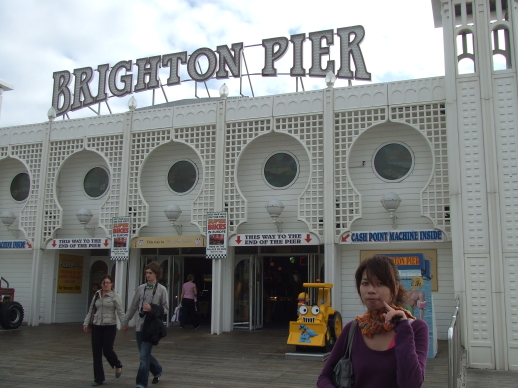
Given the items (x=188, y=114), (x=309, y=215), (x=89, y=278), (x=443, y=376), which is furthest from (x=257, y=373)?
(x=89, y=278)

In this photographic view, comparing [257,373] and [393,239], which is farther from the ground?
[393,239]

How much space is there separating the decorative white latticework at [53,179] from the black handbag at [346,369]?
15118mm

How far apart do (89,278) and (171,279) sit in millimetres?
3731

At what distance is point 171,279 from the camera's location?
16.5 meters

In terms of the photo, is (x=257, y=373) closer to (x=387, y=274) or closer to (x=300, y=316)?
(x=300, y=316)

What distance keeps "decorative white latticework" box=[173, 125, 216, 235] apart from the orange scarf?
40.0 feet

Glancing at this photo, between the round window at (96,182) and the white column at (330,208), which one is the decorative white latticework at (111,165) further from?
the white column at (330,208)

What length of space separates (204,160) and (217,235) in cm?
231

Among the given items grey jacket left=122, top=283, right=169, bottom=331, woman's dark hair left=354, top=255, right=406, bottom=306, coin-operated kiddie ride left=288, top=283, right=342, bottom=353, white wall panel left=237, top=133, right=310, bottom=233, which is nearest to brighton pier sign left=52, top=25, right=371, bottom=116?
white wall panel left=237, top=133, right=310, bottom=233

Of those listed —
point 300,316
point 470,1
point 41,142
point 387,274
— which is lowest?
point 300,316

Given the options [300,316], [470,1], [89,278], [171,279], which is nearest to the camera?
[300,316]

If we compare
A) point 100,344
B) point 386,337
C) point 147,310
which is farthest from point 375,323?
point 100,344

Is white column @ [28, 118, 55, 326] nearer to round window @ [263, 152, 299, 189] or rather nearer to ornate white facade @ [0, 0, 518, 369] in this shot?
ornate white facade @ [0, 0, 518, 369]

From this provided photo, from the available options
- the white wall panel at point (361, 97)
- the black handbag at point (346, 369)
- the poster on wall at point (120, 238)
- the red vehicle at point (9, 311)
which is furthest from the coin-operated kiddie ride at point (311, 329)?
the red vehicle at point (9, 311)
